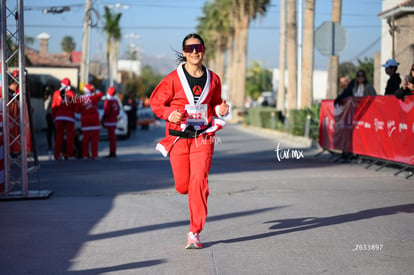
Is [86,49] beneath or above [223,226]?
above

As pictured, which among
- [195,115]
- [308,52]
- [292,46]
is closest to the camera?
[195,115]

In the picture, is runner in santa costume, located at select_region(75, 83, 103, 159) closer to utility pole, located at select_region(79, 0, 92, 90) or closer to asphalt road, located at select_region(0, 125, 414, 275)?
asphalt road, located at select_region(0, 125, 414, 275)

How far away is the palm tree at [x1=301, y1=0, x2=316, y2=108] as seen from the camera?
31.5 metres

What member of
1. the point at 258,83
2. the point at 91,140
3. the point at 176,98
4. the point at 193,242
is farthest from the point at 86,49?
the point at 258,83

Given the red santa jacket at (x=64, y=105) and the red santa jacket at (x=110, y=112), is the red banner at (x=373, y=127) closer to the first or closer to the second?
the red santa jacket at (x=110, y=112)

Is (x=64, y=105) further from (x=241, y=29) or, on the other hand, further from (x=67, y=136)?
(x=241, y=29)

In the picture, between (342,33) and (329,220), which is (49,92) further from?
(329,220)

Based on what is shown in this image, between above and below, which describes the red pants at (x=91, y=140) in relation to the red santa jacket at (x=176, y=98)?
below

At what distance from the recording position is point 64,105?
17.2m

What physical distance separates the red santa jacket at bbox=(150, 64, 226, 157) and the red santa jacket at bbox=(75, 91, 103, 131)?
10.6 meters

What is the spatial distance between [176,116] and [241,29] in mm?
56488

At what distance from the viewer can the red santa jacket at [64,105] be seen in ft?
56.6

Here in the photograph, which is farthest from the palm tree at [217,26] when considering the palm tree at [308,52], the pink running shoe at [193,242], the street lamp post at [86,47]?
the pink running shoe at [193,242]

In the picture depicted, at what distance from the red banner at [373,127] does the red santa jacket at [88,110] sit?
18.8 ft
